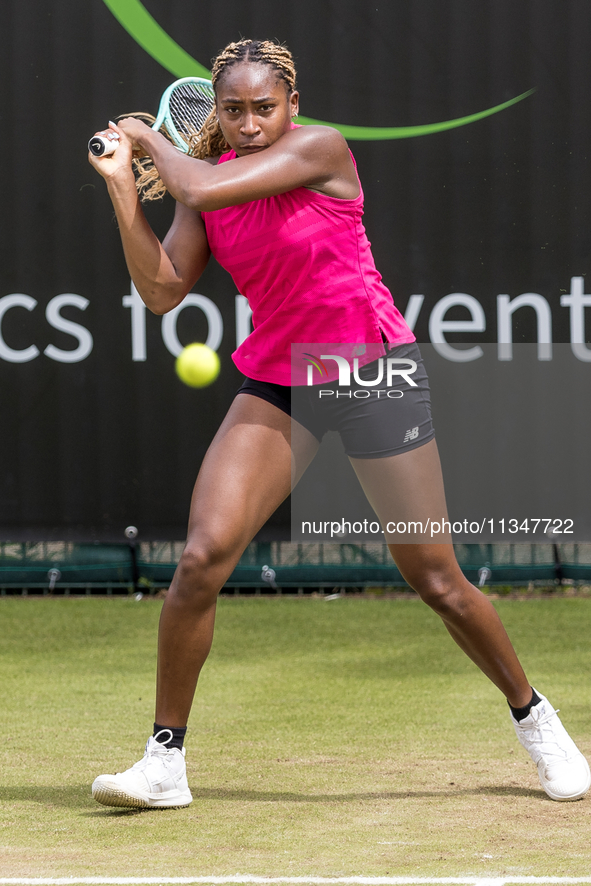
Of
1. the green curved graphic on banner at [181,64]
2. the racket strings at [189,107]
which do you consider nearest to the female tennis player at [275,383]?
the racket strings at [189,107]

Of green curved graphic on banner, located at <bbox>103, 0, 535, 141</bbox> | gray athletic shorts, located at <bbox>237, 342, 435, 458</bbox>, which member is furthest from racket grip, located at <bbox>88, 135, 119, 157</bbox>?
Answer: green curved graphic on banner, located at <bbox>103, 0, 535, 141</bbox>

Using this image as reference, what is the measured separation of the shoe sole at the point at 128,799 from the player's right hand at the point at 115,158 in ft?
4.27

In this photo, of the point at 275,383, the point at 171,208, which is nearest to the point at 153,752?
the point at 275,383

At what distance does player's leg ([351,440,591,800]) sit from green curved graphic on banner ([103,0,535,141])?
3153mm

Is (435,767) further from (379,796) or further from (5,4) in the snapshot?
(5,4)

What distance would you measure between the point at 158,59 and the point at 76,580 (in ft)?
8.50

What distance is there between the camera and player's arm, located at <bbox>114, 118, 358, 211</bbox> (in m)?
2.22

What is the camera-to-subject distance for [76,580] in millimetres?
5395

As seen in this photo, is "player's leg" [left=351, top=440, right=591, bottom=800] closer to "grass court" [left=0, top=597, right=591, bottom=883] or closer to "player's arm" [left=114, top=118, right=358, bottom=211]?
"grass court" [left=0, top=597, right=591, bottom=883]

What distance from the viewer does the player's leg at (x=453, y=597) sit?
240cm

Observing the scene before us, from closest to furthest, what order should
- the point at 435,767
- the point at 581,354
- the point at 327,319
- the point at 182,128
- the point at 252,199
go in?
the point at 252,199 → the point at 327,319 → the point at 435,767 → the point at 182,128 → the point at 581,354

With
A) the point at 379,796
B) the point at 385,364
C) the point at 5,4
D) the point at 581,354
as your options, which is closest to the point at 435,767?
the point at 379,796

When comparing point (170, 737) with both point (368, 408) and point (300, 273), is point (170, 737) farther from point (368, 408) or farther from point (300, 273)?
point (300, 273)

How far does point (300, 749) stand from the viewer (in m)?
2.89
